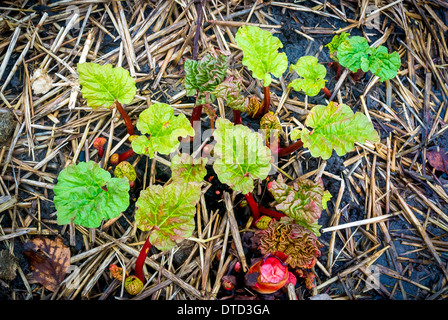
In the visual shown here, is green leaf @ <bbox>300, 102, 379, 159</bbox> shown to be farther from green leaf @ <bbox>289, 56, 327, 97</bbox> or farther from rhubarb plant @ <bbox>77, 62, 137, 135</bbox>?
rhubarb plant @ <bbox>77, 62, 137, 135</bbox>

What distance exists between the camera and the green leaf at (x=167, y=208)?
167 centimetres

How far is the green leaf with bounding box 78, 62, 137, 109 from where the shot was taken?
1862 mm

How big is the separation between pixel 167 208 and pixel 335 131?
108cm

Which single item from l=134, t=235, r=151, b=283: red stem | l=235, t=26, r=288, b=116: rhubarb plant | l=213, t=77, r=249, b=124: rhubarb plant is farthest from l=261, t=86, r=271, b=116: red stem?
l=134, t=235, r=151, b=283: red stem

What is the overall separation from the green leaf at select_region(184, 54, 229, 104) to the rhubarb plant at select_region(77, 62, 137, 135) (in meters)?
0.37

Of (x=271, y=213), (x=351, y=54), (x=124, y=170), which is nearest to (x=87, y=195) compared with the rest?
(x=124, y=170)

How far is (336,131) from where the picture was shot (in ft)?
6.12

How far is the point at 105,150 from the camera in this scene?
2.09 m

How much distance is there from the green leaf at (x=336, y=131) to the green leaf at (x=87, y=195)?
1.08 m

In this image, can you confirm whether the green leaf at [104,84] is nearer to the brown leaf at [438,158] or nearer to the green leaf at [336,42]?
the green leaf at [336,42]

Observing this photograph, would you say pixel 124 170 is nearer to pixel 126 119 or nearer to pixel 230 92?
pixel 126 119

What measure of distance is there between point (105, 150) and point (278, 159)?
1.17 meters
